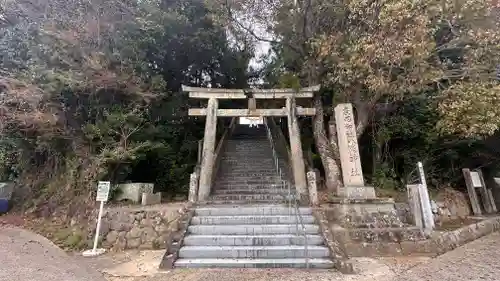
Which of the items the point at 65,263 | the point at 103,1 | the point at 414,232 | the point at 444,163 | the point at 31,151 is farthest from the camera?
the point at 444,163

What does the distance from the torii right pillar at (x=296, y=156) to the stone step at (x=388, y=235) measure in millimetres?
1768

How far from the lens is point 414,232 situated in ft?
20.1

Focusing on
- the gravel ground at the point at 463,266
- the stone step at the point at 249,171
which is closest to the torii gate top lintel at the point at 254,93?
the stone step at the point at 249,171

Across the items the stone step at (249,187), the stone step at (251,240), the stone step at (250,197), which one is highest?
the stone step at (249,187)

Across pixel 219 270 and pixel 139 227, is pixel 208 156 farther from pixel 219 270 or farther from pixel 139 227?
pixel 219 270

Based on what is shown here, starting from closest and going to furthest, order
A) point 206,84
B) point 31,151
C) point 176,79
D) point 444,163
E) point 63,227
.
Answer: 1. point 63,227
2. point 31,151
3. point 444,163
4. point 176,79
5. point 206,84

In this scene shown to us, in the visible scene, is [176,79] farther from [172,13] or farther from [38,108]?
[38,108]

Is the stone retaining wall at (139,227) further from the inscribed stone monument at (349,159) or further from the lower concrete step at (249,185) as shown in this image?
the inscribed stone monument at (349,159)

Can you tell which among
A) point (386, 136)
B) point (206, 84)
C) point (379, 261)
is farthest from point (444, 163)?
point (206, 84)

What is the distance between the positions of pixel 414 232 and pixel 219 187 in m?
5.15

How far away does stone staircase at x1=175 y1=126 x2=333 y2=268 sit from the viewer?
5324 mm

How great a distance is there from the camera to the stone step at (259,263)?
5.15m

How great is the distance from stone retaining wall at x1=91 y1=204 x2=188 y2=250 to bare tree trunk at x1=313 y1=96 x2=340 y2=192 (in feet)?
13.4

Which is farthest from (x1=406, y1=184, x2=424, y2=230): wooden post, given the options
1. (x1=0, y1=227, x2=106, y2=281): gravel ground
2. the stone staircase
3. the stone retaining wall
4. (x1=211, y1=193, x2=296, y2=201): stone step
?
(x1=0, y1=227, x2=106, y2=281): gravel ground
